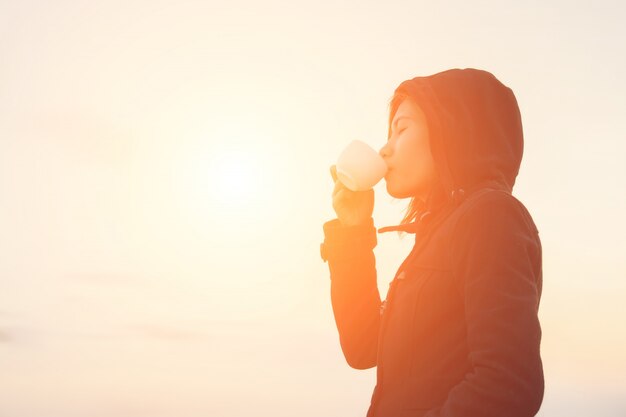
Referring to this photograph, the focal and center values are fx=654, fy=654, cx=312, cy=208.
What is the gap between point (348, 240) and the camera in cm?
373

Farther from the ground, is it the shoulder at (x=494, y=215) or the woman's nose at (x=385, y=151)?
the woman's nose at (x=385, y=151)

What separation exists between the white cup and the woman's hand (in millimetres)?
83

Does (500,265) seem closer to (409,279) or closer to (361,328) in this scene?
(409,279)

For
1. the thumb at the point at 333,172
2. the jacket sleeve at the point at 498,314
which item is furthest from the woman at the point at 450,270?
the thumb at the point at 333,172

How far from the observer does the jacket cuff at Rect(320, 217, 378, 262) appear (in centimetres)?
372

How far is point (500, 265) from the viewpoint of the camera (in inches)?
101

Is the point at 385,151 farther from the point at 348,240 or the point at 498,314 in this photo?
the point at 498,314

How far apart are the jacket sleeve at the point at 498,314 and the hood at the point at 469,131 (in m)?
0.33

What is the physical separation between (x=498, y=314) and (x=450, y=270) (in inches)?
14.2

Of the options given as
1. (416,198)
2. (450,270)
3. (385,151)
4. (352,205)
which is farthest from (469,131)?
(352,205)

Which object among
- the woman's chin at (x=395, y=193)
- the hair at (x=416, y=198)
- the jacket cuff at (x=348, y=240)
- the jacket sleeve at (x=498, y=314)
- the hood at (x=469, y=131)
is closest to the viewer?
the jacket sleeve at (x=498, y=314)

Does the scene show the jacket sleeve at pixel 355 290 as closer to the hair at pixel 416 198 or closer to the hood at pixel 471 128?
the hair at pixel 416 198

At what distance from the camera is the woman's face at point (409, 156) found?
10.8 feet

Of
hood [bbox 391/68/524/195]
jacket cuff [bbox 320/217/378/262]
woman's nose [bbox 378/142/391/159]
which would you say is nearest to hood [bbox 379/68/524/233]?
hood [bbox 391/68/524/195]
